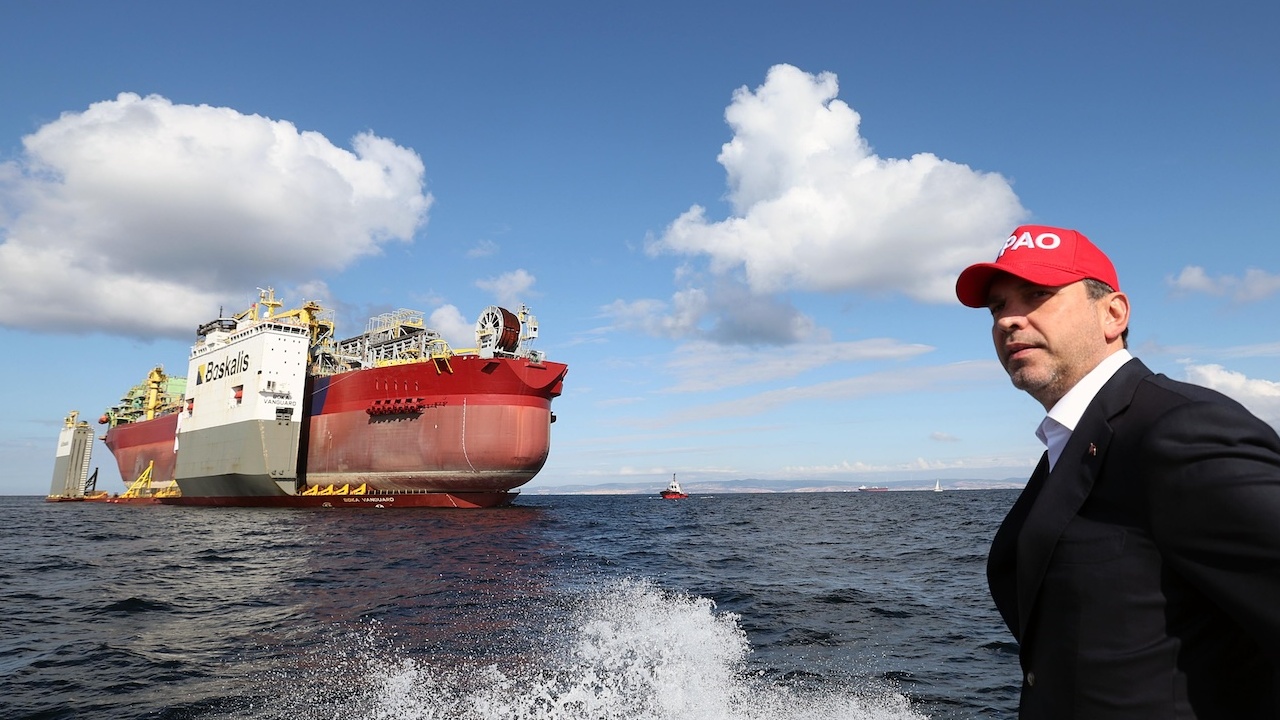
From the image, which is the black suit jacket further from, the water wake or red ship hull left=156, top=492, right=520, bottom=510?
red ship hull left=156, top=492, right=520, bottom=510

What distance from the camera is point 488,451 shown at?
119ft

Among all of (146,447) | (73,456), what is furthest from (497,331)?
(73,456)

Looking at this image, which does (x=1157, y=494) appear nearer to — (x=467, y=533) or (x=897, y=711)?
(x=897, y=711)

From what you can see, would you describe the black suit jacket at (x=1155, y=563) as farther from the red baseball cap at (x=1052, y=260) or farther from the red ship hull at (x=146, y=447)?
the red ship hull at (x=146, y=447)

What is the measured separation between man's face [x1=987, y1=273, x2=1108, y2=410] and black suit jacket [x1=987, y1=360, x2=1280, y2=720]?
15cm

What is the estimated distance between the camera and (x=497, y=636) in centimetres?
974

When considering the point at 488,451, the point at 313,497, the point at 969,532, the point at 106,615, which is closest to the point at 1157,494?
the point at 106,615

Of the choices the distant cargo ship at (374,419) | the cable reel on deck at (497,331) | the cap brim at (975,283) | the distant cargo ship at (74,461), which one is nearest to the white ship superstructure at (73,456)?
the distant cargo ship at (74,461)

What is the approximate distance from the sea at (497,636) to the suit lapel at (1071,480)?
18.4 ft

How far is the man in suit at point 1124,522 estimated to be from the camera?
1.33 m

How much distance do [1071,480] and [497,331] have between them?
36.6 meters

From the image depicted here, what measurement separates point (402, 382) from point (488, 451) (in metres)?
6.64

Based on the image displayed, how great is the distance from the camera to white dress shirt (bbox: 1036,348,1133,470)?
6.00 feet

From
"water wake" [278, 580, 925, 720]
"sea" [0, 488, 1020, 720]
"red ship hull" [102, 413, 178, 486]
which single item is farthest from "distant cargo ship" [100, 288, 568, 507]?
"water wake" [278, 580, 925, 720]
